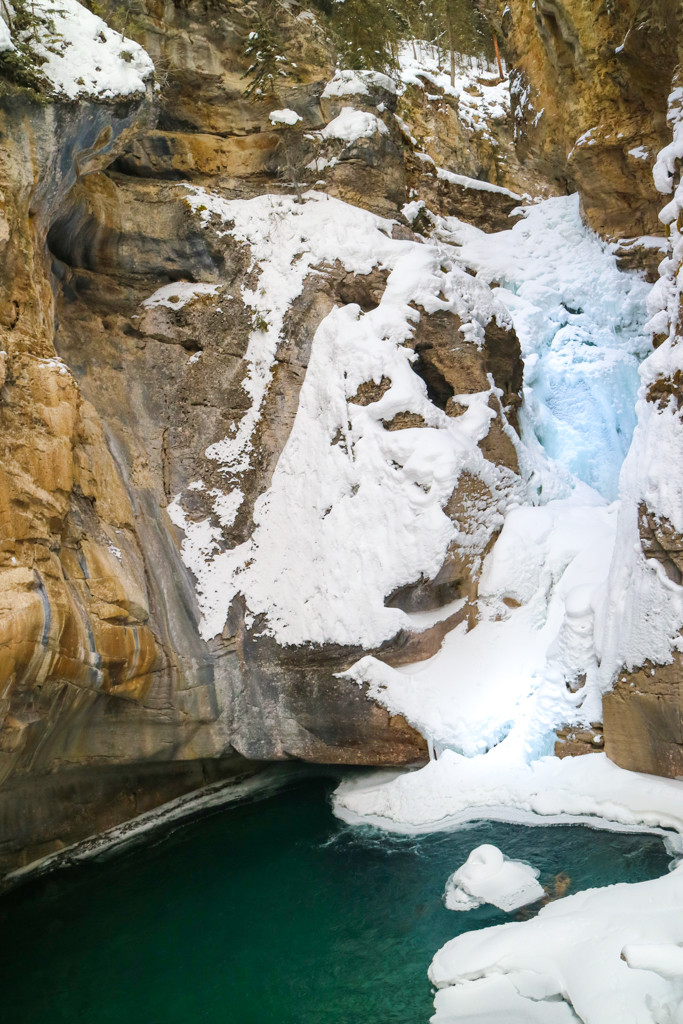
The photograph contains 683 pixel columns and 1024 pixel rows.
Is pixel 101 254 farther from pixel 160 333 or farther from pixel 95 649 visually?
pixel 95 649

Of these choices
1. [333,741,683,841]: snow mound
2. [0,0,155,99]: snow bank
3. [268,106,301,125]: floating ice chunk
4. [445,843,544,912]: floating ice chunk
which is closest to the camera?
[445,843,544,912]: floating ice chunk

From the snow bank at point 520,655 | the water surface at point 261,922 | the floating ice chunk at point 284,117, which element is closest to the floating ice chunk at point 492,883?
the water surface at point 261,922

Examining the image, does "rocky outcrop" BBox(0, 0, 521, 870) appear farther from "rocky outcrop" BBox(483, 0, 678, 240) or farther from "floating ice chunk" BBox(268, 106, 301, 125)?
"rocky outcrop" BBox(483, 0, 678, 240)

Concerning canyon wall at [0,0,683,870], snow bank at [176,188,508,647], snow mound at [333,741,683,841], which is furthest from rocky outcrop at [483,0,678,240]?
snow mound at [333,741,683,841]

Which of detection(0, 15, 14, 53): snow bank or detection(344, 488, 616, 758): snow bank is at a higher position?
detection(0, 15, 14, 53): snow bank

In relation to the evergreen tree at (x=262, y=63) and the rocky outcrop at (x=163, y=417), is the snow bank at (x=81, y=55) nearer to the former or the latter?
the rocky outcrop at (x=163, y=417)

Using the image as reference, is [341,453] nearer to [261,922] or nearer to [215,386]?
[215,386]

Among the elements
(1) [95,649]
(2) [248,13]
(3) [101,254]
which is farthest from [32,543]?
(2) [248,13]
